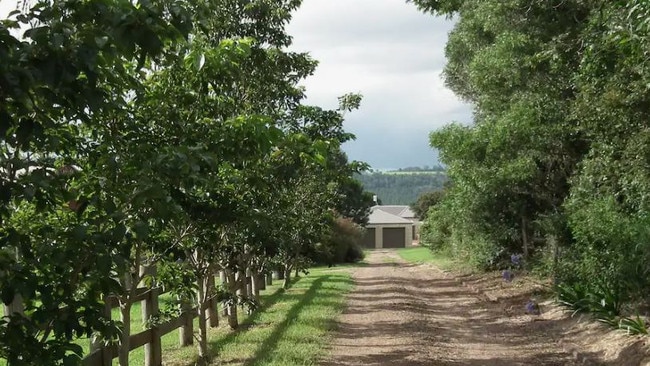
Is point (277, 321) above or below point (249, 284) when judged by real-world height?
below

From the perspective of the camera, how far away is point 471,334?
556 inches

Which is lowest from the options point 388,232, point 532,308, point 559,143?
→ point 532,308

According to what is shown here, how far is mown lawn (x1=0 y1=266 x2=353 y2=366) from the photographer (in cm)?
1109

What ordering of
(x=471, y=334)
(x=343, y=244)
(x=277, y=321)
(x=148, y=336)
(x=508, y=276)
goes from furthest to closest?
(x=343, y=244), (x=508, y=276), (x=277, y=321), (x=471, y=334), (x=148, y=336)

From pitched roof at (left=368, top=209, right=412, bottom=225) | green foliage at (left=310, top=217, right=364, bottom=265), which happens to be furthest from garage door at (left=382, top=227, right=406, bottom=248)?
green foliage at (left=310, top=217, right=364, bottom=265)

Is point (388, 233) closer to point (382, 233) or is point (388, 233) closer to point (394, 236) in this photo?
point (394, 236)

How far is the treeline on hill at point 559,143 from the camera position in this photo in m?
11.8

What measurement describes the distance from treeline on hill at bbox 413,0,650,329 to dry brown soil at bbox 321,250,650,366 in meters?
0.70

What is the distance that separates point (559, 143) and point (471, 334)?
647 centimetres

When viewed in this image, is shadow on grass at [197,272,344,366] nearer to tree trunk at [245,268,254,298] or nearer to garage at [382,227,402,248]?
tree trunk at [245,268,254,298]

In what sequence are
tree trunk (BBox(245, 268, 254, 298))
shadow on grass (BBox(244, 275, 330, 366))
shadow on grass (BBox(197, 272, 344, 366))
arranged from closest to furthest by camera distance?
1. shadow on grass (BBox(244, 275, 330, 366))
2. shadow on grass (BBox(197, 272, 344, 366))
3. tree trunk (BBox(245, 268, 254, 298))

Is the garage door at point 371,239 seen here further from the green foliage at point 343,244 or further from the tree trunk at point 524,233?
the tree trunk at point 524,233

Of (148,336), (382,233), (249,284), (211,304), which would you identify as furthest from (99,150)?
(382,233)

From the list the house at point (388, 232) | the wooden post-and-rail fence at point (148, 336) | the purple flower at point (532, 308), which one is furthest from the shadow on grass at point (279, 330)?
the house at point (388, 232)
